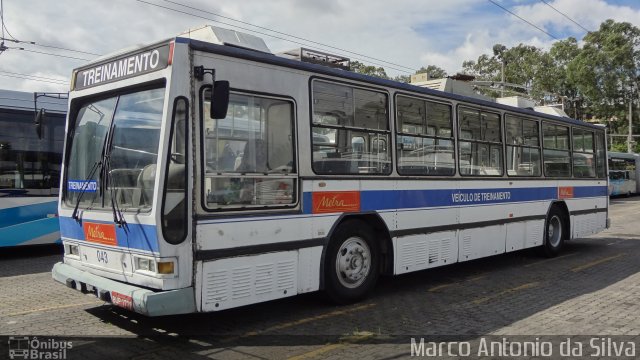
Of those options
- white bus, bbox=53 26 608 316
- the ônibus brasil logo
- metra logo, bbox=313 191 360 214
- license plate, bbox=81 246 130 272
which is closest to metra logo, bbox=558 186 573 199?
white bus, bbox=53 26 608 316

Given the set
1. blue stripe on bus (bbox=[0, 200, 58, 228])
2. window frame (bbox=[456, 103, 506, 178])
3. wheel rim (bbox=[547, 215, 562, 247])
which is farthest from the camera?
wheel rim (bbox=[547, 215, 562, 247])

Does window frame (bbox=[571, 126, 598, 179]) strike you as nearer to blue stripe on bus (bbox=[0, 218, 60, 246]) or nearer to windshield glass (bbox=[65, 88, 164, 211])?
windshield glass (bbox=[65, 88, 164, 211])

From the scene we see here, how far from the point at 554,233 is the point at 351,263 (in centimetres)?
644

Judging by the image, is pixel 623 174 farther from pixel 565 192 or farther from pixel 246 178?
pixel 246 178

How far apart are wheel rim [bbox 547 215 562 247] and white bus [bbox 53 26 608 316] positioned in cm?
345

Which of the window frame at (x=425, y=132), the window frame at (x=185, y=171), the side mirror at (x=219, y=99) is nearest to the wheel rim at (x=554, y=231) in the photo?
the window frame at (x=425, y=132)

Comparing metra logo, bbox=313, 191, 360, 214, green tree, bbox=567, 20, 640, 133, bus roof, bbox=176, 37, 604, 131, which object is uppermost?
green tree, bbox=567, 20, 640, 133

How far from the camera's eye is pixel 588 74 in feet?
161

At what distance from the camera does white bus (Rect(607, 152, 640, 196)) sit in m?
37.6

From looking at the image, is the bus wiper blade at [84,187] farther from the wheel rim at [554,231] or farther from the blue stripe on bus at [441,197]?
the wheel rim at [554,231]

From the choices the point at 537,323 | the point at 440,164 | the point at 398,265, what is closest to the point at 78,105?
the point at 398,265

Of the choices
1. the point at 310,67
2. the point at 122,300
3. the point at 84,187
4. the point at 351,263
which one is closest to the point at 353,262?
the point at 351,263

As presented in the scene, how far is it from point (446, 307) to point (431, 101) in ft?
10.0

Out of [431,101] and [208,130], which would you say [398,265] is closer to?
[431,101]
